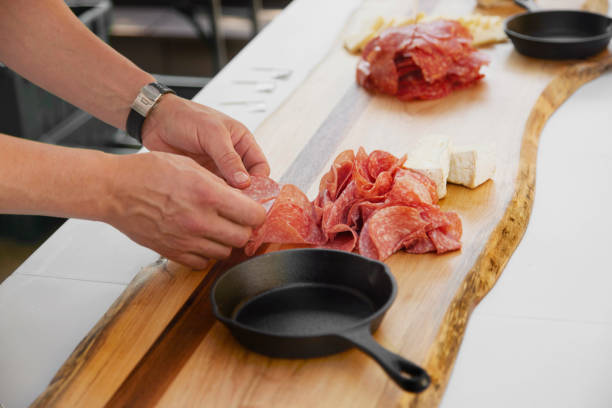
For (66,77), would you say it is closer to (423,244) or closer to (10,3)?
(10,3)

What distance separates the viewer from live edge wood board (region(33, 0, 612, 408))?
109cm

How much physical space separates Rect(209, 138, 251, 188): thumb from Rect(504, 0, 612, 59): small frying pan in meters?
1.21

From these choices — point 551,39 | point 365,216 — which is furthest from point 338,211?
point 551,39

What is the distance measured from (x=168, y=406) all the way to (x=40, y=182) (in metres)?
0.41

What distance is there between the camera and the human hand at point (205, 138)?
1.48 metres

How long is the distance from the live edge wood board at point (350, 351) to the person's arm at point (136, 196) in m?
0.12

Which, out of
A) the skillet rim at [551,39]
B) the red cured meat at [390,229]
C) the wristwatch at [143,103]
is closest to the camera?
the red cured meat at [390,229]

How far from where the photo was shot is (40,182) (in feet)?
3.78

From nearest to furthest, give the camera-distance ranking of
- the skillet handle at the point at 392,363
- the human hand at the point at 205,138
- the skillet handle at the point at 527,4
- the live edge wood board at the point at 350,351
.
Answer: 1. the skillet handle at the point at 392,363
2. the live edge wood board at the point at 350,351
3. the human hand at the point at 205,138
4. the skillet handle at the point at 527,4

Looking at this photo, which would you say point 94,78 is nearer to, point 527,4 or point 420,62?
point 420,62

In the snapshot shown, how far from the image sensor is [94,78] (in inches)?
63.2

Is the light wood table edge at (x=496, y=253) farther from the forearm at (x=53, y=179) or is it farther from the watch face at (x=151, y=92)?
the watch face at (x=151, y=92)

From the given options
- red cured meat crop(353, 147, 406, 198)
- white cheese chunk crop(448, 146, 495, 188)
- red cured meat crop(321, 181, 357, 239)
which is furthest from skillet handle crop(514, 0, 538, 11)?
red cured meat crop(321, 181, 357, 239)

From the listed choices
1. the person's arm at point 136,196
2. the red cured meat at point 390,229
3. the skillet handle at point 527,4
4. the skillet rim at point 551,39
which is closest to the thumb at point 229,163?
the person's arm at point 136,196
